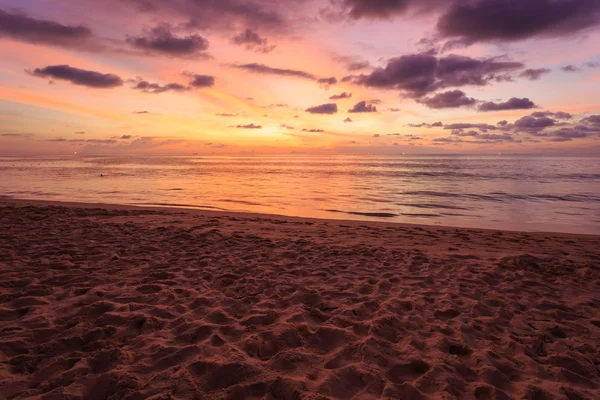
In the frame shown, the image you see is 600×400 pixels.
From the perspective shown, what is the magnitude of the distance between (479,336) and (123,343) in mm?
4268

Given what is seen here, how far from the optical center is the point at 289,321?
4328 mm

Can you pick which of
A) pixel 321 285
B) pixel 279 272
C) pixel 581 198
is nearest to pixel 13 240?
pixel 279 272

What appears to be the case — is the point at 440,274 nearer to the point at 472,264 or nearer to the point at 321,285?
the point at 472,264

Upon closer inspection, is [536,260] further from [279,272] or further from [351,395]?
[351,395]

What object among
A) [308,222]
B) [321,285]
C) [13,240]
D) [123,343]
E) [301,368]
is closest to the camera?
[301,368]

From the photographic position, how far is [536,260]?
7.18 meters

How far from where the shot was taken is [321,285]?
18.7 feet

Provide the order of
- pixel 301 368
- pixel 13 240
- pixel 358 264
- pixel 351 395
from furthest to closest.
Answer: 1. pixel 13 240
2. pixel 358 264
3. pixel 301 368
4. pixel 351 395

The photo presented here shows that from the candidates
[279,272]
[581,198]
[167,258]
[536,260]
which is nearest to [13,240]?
[167,258]

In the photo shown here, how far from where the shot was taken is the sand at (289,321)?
3129 millimetres

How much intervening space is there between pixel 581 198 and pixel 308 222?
2020 cm

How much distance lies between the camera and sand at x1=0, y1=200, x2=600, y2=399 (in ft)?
10.3

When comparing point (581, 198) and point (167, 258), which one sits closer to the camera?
point (167, 258)

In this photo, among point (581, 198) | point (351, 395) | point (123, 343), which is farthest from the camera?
point (581, 198)
